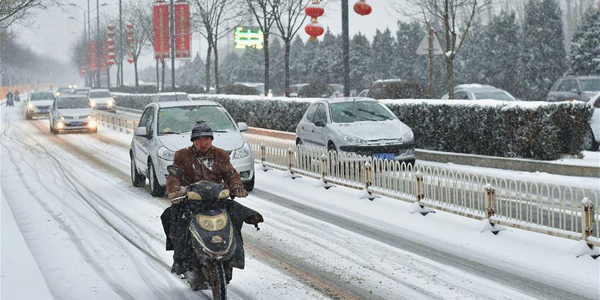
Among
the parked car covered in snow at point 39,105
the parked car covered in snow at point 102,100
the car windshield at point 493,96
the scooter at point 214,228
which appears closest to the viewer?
the scooter at point 214,228

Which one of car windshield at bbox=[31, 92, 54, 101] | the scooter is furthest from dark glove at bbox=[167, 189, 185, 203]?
car windshield at bbox=[31, 92, 54, 101]

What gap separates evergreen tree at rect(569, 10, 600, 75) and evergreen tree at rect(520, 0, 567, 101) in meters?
5.22

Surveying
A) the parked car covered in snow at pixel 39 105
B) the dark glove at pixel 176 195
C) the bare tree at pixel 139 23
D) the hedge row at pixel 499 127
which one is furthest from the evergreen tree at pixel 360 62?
the dark glove at pixel 176 195

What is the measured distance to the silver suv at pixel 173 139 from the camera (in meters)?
13.9

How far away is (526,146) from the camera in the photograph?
55.6ft

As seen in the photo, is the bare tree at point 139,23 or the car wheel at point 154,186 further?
the bare tree at point 139,23

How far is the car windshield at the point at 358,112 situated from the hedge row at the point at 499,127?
81.7 inches

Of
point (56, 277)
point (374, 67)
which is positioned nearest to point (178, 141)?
point (56, 277)

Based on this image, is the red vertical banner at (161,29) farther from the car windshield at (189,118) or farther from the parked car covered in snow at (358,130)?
the car windshield at (189,118)

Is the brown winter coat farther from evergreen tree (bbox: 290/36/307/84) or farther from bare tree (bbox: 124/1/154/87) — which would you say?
evergreen tree (bbox: 290/36/307/84)

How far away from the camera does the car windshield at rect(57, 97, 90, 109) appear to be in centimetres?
3344

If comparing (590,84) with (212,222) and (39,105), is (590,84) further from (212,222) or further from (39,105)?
(39,105)

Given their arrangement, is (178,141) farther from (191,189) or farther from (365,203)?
(191,189)

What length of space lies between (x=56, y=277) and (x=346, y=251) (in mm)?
3234
